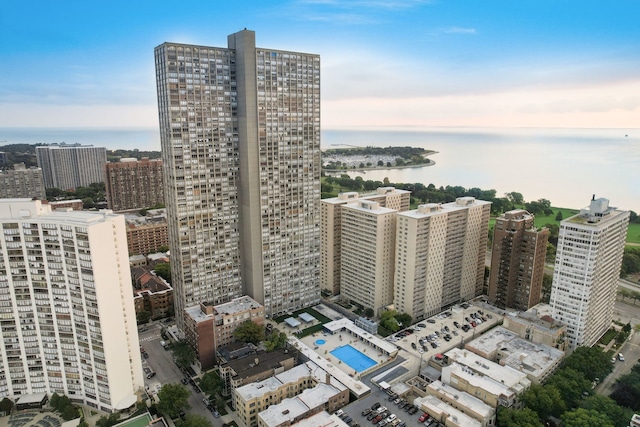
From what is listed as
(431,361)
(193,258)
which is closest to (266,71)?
(193,258)

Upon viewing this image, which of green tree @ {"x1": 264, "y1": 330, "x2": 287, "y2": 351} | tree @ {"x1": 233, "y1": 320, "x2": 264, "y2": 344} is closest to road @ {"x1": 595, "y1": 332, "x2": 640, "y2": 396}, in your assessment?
green tree @ {"x1": 264, "y1": 330, "x2": 287, "y2": 351}

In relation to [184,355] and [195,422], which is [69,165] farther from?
[195,422]

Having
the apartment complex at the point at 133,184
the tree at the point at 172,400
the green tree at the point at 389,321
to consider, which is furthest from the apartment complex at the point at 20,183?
the green tree at the point at 389,321

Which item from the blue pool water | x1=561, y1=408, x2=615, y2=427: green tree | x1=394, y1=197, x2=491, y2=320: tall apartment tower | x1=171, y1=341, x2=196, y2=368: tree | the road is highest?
x1=394, y1=197, x2=491, y2=320: tall apartment tower

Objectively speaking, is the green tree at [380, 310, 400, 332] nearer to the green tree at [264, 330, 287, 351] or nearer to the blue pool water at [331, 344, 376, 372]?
the blue pool water at [331, 344, 376, 372]

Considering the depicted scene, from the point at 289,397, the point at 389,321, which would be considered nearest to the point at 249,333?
the point at 289,397

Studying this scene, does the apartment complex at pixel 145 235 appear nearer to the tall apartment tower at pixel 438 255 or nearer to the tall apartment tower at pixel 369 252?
the tall apartment tower at pixel 369 252
